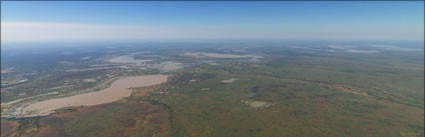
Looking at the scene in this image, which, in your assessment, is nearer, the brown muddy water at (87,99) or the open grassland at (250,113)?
the open grassland at (250,113)

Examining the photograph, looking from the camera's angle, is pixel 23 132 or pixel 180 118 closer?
pixel 23 132

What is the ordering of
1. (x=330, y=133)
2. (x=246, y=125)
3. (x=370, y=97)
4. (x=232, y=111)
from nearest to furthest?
1. (x=330, y=133)
2. (x=246, y=125)
3. (x=232, y=111)
4. (x=370, y=97)

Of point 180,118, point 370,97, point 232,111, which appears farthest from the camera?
point 370,97

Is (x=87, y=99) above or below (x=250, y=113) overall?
above

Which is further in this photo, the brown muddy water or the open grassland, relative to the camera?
the brown muddy water

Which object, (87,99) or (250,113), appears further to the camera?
(87,99)

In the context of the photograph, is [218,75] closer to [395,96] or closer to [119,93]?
[119,93]

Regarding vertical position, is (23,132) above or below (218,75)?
below

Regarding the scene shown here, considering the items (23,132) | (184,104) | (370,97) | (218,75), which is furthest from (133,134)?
(370,97)
